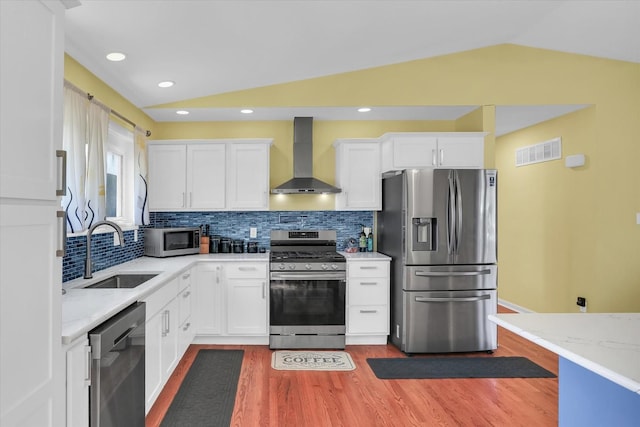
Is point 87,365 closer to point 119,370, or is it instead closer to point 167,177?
point 119,370

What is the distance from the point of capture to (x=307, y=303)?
376 cm

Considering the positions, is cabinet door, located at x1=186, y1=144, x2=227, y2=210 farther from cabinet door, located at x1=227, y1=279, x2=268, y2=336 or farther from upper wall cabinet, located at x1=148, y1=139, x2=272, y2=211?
cabinet door, located at x1=227, y1=279, x2=268, y2=336

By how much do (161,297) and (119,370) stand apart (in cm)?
83

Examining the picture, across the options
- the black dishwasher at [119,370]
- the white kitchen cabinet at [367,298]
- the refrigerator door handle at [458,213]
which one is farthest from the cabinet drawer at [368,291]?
the black dishwasher at [119,370]

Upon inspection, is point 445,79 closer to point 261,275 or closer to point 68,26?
point 261,275

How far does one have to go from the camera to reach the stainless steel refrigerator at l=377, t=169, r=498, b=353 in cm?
362

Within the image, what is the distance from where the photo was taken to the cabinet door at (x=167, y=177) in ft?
13.5

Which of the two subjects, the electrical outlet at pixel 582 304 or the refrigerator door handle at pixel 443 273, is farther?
the electrical outlet at pixel 582 304

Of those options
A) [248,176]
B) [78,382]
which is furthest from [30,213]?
[248,176]

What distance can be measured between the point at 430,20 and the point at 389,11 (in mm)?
458

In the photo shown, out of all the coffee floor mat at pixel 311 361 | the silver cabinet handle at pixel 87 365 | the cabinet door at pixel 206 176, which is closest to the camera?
the silver cabinet handle at pixel 87 365

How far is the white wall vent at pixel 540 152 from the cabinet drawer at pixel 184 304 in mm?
4316

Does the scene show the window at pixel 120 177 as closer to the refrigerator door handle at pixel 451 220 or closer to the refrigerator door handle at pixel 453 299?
the refrigerator door handle at pixel 453 299

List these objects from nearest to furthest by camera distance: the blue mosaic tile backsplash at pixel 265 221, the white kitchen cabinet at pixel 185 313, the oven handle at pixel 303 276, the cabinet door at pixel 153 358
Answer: the cabinet door at pixel 153 358 < the white kitchen cabinet at pixel 185 313 < the oven handle at pixel 303 276 < the blue mosaic tile backsplash at pixel 265 221
